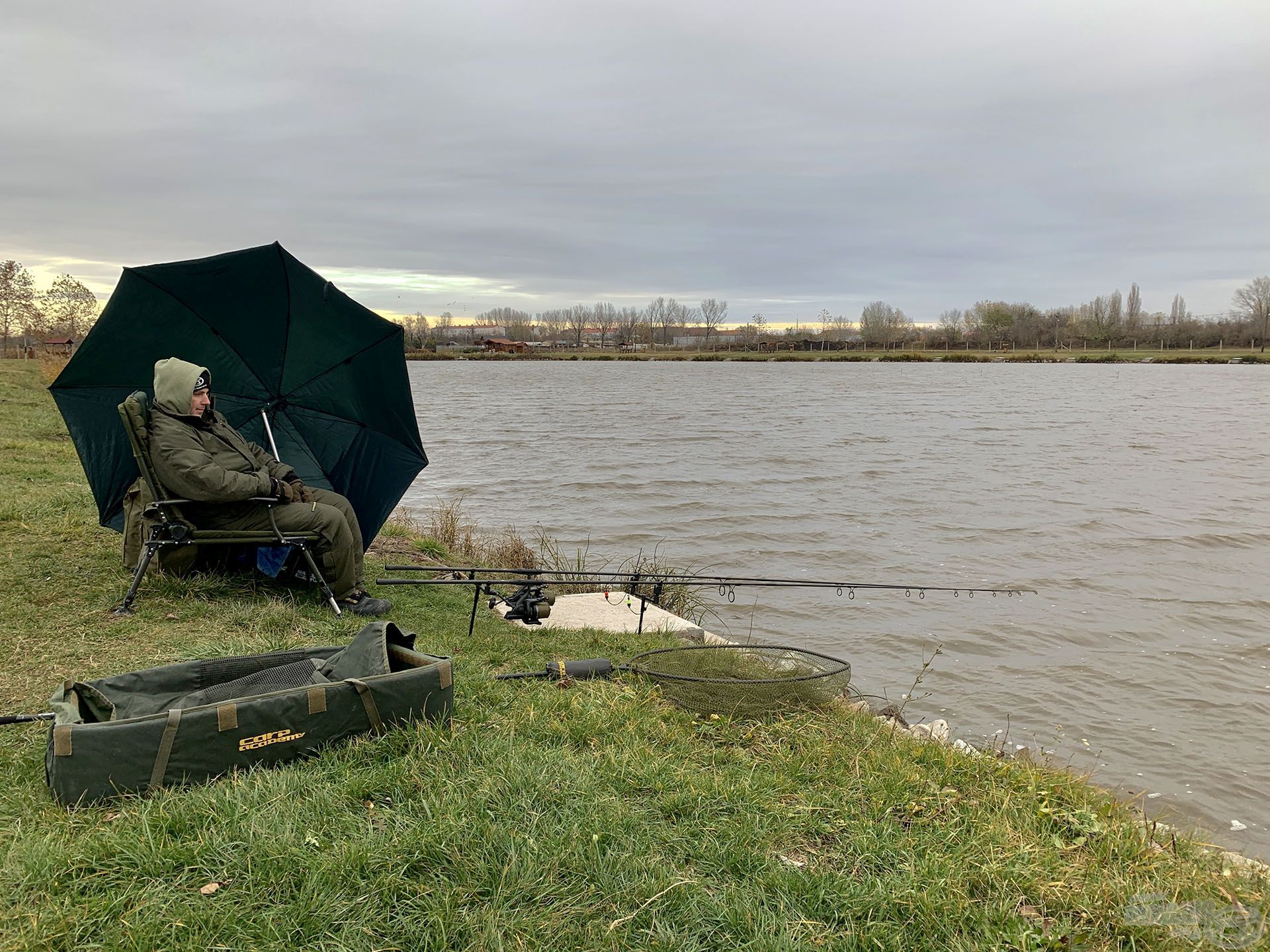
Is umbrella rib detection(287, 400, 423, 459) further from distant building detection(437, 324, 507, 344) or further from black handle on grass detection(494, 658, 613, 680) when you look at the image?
distant building detection(437, 324, 507, 344)

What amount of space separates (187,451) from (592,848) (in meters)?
3.65

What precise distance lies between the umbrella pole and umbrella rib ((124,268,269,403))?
0.55 ft

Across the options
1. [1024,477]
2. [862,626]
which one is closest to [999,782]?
[862,626]

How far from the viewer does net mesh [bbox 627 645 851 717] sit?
→ 412 centimetres

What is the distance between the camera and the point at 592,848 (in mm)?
2699

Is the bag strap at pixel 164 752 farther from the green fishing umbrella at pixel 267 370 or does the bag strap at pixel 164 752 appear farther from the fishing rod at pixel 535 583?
the green fishing umbrella at pixel 267 370

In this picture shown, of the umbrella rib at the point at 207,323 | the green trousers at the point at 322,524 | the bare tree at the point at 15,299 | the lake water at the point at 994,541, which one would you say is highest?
the bare tree at the point at 15,299

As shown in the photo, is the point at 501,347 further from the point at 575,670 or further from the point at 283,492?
the point at 575,670

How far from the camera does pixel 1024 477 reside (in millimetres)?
17469

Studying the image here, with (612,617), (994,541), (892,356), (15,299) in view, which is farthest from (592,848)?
(892,356)

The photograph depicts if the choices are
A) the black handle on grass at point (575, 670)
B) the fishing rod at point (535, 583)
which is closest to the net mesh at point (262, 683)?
the black handle on grass at point (575, 670)

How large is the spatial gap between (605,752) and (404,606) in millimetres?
3187

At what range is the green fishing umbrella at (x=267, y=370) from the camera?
5.43m

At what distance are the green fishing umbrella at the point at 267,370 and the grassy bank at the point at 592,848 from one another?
Result: 203cm
